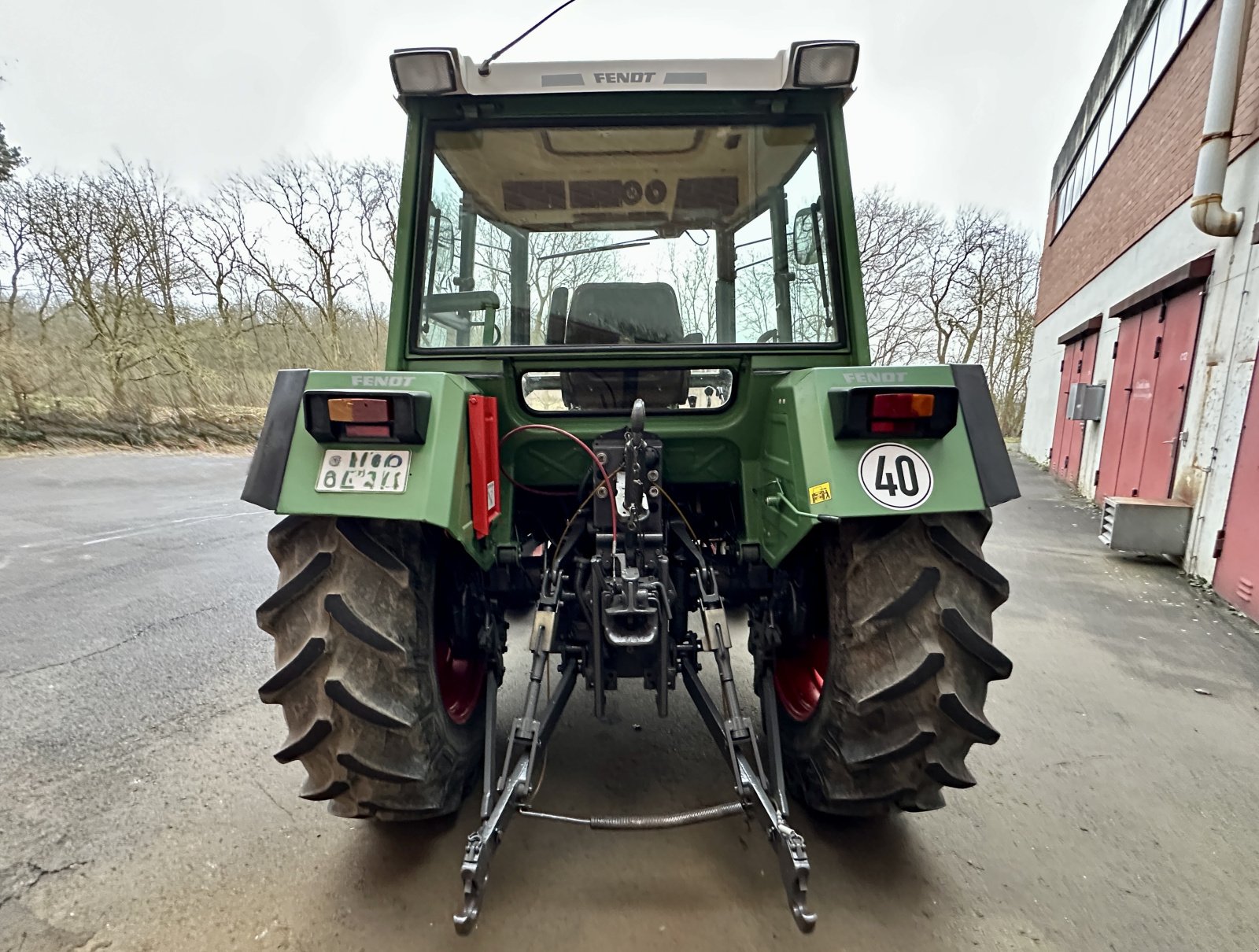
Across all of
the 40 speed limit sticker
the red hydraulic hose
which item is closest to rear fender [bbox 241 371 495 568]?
the red hydraulic hose

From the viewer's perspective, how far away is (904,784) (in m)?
1.64

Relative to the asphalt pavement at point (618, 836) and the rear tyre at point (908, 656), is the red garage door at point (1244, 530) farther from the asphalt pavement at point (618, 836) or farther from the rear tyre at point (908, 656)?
the rear tyre at point (908, 656)

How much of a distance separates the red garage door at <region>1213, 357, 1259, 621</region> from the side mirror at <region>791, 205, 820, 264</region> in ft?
13.2

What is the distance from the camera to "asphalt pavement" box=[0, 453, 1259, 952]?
164 cm

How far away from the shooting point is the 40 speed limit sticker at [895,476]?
4.97ft

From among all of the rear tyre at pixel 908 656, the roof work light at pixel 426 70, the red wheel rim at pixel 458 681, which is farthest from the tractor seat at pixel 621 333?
the red wheel rim at pixel 458 681

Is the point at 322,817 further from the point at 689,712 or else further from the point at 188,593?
the point at 188,593

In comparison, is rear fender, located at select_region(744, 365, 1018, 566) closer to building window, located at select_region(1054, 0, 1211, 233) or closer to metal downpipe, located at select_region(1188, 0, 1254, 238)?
metal downpipe, located at select_region(1188, 0, 1254, 238)

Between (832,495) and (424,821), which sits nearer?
(832,495)

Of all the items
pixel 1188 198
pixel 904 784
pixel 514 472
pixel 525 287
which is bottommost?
pixel 904 784

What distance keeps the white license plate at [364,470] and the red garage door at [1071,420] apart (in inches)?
406

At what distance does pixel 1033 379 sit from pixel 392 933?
53.9 ft

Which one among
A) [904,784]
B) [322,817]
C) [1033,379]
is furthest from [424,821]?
[1033,379]

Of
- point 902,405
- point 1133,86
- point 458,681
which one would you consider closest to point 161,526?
point 458,681
